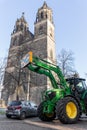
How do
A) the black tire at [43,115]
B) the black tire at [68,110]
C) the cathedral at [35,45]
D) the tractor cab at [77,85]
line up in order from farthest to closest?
1. the cathedral at [35,45]
2. the tractor cab at [77,85]
3. the black tire at [43,115]
4. the black tire at [68,110]

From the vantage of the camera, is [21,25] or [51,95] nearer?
[51,95]

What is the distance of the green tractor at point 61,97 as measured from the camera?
35.2 feet

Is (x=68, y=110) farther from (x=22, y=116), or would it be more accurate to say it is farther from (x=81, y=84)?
(x=22, y=116)

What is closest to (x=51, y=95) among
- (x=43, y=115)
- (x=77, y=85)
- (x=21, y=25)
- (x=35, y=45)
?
(x=43, y=115)

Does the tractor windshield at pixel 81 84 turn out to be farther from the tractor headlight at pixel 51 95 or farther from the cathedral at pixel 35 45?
the cathedral at pixel 35 45

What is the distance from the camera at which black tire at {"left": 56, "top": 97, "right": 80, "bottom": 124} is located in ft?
34.4

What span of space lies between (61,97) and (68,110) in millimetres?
1124

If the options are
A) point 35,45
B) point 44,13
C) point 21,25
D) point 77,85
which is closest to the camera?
point 77,85

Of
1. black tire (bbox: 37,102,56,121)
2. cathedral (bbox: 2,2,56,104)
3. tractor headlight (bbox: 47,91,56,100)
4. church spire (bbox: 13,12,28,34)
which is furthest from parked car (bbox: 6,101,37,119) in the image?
church spire (bbox: 13,12,28,34)

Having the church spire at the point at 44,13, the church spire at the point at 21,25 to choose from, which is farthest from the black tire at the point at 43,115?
the church spire at the point at 21,25

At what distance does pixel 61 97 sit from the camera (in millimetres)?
11922

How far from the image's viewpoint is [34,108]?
687 inches

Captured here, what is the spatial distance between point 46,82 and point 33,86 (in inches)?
206

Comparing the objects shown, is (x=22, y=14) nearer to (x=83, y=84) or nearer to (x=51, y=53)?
(x=51, y=53)
